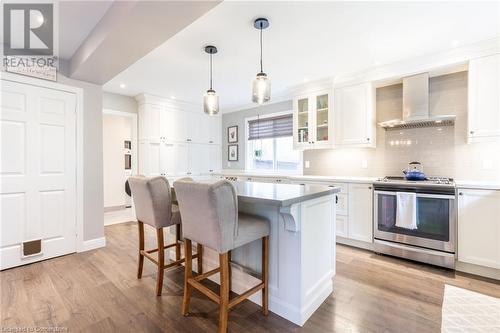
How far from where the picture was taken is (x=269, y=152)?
213 inches

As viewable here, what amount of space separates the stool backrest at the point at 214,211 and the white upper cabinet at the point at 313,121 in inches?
111

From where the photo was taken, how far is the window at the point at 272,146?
5.00 m

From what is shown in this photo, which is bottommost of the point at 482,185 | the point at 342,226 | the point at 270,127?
the point at 342,226

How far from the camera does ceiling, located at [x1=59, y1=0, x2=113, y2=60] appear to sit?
6.80 feet

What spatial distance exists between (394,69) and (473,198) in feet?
6.08

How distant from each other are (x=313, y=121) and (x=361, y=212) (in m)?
1.68

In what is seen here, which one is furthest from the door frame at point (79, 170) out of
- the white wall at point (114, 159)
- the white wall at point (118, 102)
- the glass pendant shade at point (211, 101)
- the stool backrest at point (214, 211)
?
the white wall at point (114, 159)

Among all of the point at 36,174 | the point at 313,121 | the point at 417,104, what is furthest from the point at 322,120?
the point at 36,174

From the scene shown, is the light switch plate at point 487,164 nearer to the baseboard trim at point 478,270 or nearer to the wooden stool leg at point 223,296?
the baseboard trim at point 478,270

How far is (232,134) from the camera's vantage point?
5.98 meters

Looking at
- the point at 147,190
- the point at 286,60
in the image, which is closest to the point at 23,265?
the point at 147,190

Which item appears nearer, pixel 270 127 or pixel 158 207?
pixel 158 207

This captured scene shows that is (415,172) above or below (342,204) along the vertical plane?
above
